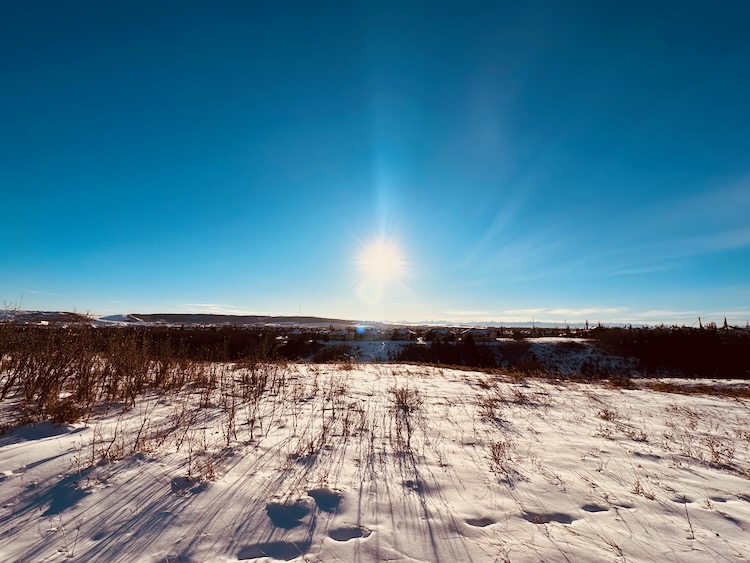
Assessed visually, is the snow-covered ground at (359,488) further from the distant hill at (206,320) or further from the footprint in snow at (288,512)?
the distant hill at (206,320)

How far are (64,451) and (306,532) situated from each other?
3036mm

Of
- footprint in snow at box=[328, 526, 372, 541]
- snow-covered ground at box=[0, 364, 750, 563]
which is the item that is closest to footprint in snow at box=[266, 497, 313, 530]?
snow-covered ground at box=[0, 364, 750, 563]

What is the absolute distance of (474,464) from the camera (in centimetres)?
447

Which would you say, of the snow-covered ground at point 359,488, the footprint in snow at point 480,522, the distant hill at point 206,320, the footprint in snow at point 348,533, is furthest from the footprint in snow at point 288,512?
the distant hill at point 206,320

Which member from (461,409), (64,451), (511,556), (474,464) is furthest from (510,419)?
(64,451)

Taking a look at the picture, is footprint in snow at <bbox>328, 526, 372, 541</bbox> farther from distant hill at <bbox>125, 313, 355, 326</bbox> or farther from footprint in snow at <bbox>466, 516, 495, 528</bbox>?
distant hill at <bbox>125, 313, 355, 326</bbox>

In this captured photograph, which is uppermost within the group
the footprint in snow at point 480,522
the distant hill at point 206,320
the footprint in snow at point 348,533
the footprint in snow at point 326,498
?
the distant hill at point 206,320

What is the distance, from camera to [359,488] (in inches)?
144

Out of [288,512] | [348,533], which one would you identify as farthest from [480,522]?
[288,512]

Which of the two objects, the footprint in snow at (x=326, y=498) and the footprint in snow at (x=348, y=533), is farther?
the footprint in snow at (x=326, y=498)

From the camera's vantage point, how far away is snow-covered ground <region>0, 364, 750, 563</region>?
8.87 ft

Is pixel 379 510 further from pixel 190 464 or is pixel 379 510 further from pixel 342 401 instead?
pixel 342 401

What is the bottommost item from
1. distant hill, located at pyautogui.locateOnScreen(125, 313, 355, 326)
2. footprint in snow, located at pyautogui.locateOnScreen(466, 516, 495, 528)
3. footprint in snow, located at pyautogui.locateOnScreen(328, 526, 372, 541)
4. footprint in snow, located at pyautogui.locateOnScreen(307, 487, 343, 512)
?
footprint in snow, located at pyautogui.locateOnScreen(466, 516, 495, 528)

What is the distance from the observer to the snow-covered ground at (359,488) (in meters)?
2.71
